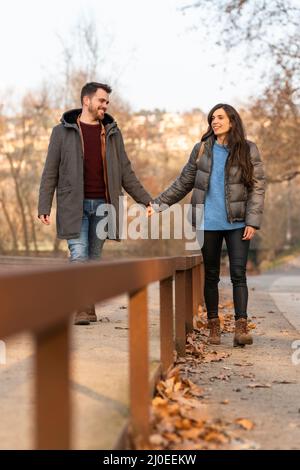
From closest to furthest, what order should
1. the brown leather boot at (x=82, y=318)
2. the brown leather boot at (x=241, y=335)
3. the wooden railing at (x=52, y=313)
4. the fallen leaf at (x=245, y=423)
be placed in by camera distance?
the wooden railing at (x=52, y=313) → the fallen leaf at (x=245, y=423) → the brown leather boot at (x=241, y=335) → the brown leather boot at (x=82, y=318)

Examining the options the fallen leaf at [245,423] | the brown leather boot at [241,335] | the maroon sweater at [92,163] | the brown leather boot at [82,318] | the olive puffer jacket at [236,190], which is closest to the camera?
the fallen leaf at [245,423]

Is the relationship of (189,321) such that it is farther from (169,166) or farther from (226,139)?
(169,166)

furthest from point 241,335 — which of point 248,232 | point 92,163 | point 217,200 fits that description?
point 92,163

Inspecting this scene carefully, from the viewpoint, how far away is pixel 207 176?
7254 millimetres

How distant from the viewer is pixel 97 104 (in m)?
7.39

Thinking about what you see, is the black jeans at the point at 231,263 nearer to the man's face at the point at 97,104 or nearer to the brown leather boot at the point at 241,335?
the brown leather boot at the point at 241,335

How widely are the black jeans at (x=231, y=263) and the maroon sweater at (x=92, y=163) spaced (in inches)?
38.8

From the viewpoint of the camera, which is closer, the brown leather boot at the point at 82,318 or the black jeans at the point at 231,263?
the black jeans at the point at 231,263

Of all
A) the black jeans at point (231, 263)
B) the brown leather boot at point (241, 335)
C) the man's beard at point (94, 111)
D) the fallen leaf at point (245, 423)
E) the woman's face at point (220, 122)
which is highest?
the man's beard at point (94, 111)

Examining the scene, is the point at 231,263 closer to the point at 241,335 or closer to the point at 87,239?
the point at 241,335

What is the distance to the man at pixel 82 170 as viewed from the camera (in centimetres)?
736

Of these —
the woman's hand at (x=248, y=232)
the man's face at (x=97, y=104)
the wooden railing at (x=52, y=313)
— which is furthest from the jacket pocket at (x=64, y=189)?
the wooden railing at (x=52, y=313)
